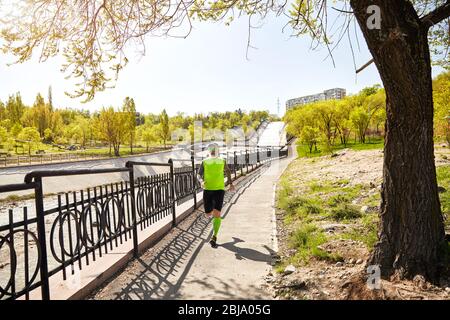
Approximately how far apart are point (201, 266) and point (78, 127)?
69.3m

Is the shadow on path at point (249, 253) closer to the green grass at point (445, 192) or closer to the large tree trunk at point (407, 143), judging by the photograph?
the large tree trunk at point (407, 143)

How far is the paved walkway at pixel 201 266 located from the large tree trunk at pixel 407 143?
1.73 meters

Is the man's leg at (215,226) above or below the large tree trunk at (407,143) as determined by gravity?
below

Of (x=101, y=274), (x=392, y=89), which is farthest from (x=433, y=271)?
(x=101, y=274)

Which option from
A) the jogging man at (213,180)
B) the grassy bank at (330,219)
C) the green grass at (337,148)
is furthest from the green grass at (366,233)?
the green grass at (337,148)

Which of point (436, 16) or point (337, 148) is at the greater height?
point (436, 16)

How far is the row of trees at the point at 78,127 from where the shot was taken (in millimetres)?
44750

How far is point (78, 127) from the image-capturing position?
219 ft

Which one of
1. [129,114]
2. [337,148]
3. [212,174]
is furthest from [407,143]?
[337,148]

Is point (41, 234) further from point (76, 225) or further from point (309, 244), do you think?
point (309, 244)

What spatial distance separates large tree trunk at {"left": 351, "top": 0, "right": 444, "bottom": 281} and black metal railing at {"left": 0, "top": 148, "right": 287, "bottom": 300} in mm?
3650

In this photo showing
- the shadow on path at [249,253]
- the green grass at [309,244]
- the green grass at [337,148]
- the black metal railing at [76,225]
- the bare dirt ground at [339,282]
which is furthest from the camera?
the green grass at [337,148]

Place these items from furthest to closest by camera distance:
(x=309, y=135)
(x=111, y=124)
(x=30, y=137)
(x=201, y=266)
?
(x=111, y=124), (x=30, y=137), (x=309, y=135), (x=201, y=266)
